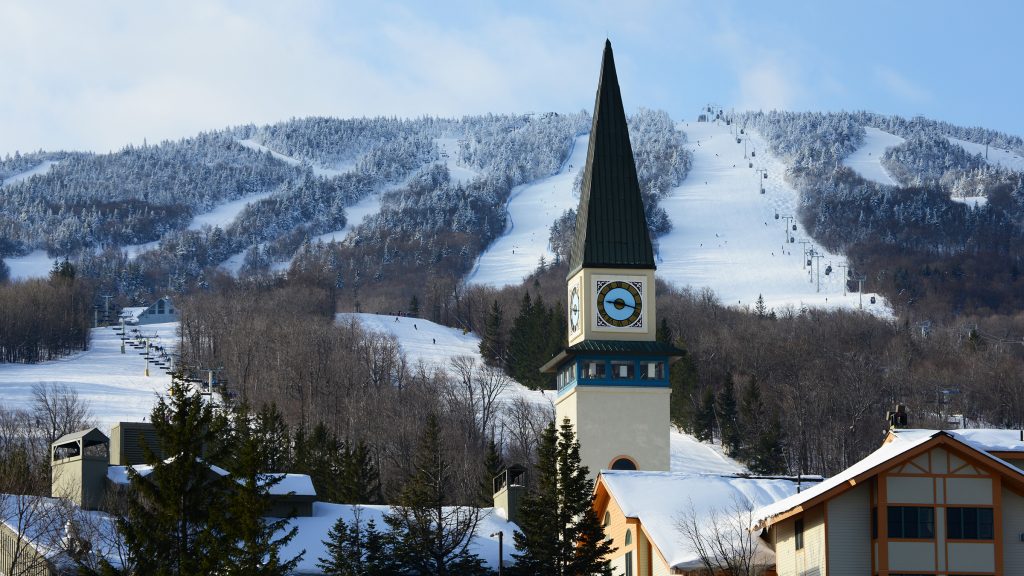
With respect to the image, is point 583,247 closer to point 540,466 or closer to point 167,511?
point 540,466

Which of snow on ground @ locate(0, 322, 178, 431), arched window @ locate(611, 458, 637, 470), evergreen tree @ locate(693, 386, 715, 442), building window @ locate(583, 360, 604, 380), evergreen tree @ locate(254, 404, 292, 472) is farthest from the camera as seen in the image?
snow on ground @ locate(0, 322, 178, 431)

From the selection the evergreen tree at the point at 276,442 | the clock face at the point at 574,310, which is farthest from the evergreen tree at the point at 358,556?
the evergreen tree at the point at 276,442

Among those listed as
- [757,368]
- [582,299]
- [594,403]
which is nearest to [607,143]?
[582,299]

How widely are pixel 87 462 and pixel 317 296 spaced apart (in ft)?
440

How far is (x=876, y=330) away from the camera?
561 ft

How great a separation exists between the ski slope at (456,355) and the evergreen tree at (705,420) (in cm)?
93

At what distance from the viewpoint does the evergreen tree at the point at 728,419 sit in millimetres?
121062

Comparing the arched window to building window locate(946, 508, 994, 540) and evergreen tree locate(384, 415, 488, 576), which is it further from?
building window locate(946, 508, 994, 540)

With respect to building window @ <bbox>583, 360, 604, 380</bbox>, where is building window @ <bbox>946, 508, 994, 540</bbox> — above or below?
below

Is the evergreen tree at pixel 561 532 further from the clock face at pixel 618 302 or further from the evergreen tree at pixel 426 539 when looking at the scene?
the clock face at pixel 618 302

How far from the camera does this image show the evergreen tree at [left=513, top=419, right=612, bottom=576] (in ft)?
147

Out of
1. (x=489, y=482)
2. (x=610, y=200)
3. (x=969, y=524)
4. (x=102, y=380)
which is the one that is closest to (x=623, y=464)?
(x=610, y=200)

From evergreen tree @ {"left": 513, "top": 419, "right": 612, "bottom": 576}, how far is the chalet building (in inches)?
271

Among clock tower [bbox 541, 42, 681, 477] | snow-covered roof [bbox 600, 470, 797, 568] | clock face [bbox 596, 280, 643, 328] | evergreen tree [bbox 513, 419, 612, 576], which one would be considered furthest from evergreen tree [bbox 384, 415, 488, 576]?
clock face [bbox 596, 280, 643, 328]
